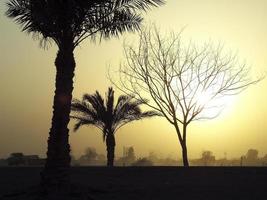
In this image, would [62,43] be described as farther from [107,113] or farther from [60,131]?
[107,113]

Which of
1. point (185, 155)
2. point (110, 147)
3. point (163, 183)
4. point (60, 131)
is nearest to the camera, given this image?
point (60, 131)

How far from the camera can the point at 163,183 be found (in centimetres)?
1811

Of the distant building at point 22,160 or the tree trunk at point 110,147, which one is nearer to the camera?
the tree trunk at point 110,147

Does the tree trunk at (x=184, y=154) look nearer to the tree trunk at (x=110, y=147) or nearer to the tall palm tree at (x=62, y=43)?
the tree trunk at (x=110, y=147)

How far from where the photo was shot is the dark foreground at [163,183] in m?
15.4

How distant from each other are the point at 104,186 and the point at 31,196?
2.80 metres

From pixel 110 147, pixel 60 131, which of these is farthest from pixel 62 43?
pixel 110 147

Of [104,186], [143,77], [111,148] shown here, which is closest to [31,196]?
[104,186]

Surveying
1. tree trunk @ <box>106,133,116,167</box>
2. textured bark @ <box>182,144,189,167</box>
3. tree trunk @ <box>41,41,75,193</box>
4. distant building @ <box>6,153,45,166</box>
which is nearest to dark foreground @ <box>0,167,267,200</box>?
tree trunk @ <box>41,41,75,193</box>

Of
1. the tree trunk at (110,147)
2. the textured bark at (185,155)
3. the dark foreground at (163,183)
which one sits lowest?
the dark foreground at (163,183)

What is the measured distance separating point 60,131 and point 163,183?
4.08 meters

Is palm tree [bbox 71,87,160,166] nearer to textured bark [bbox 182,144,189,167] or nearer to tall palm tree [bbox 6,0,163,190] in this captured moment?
textured bark [bbox 182,144,189,167]

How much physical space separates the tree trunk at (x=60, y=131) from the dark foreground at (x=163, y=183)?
A: 3.52 feet

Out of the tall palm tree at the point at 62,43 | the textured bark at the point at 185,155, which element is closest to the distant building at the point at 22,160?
the textured bark at the point at 185,155
